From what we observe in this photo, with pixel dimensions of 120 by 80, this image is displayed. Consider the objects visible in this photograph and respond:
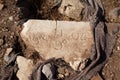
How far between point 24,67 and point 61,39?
707mm

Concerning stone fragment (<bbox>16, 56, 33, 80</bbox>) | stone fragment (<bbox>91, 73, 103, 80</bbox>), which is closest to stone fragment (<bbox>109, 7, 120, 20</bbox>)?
stone fragment (<bbox>91, 73, 103, 80</bbox>)

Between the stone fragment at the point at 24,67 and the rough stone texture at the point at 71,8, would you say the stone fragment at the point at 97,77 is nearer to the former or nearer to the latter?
the stone fragment at the point at 24,67

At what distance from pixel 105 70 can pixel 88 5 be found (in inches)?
47.8

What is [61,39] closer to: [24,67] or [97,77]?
[24,67]

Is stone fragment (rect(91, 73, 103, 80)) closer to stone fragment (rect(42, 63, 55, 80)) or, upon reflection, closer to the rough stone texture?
stone fragment (rect(42, 63, 55, 80))

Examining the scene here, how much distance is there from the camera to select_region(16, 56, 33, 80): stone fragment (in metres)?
4.16

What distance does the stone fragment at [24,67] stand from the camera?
13.6 feet

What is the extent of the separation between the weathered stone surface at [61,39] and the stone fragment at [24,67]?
0.95 feet

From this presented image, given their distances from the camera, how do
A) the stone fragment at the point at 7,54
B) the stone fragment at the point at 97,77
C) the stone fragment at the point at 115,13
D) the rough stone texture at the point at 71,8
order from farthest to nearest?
the rough stone texture at the point at 71,8
the stone fragment at the point at 115,13
the stone fragment at the point at 7,54
the stone fragment at the point at 97,77

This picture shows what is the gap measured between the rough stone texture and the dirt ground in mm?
459

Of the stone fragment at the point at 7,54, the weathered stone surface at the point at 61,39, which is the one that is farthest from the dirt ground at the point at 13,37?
the weathered stone surface at the point at 61,39

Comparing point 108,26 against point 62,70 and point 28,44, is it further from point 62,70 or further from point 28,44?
point 28,44

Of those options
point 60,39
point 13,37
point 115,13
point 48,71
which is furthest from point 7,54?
point 115,13

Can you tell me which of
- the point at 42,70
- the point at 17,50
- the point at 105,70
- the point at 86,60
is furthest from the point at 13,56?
the point at 105,70
